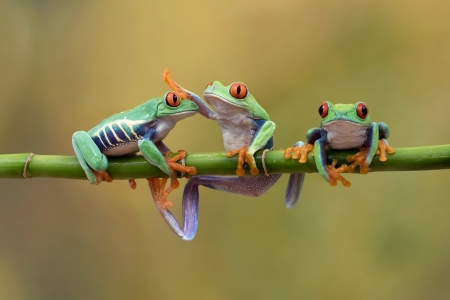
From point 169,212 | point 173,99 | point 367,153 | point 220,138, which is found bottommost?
point 169,212

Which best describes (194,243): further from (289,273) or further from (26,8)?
(26,8)

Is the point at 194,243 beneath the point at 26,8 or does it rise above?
beneath

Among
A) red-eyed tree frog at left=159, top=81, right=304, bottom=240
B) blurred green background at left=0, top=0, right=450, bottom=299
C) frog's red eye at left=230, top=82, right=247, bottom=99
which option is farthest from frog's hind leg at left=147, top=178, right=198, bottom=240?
blurred green background at left=0, top=0, right=450, bottom=299

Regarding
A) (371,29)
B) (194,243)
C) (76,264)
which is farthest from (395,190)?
(76,264)

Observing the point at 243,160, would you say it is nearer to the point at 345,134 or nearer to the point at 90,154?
the point at 345,134

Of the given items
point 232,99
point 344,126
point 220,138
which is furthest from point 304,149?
point 220,138

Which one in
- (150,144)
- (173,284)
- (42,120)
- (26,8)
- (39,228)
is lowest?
(173,284)

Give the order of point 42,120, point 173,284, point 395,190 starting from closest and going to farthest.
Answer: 1. point 395,190
2. point 173,284
3. point 42,120
